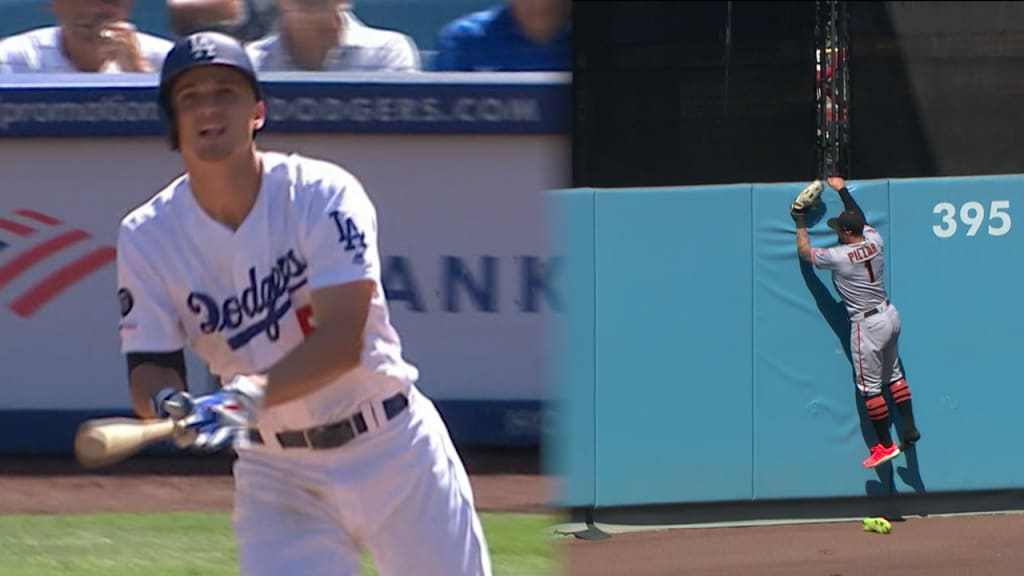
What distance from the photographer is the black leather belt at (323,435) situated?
10.1 feet

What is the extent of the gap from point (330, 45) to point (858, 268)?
3032mm

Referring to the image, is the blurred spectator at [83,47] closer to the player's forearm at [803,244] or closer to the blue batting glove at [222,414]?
the player's forearm at [803,244]

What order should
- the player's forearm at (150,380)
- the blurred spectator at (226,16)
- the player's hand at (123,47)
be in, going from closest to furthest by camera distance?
1. the player's forearm at (150,380)
2. the blurred spectator at (226,16)
3. the player's hand at (123,47)

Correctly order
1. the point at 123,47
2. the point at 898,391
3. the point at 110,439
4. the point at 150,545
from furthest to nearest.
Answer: the point at 898,391, the point at 123,47, the point at 150,545, the point at 110,439

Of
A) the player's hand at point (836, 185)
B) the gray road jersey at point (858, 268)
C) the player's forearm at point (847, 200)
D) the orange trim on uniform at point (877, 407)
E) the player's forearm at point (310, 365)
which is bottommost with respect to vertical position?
the orange trim on uniform at point (877, 407)

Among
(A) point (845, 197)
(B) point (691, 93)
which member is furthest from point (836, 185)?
(B) point (691, 93)

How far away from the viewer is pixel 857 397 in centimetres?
875

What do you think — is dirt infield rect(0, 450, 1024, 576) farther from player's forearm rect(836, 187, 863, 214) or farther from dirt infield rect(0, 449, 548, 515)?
player's forearm rect(836, 187, 863, 214)

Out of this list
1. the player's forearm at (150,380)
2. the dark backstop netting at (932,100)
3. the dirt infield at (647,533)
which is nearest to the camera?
the player's forearm at (150,380)

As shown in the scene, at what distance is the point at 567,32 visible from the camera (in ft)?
22.6

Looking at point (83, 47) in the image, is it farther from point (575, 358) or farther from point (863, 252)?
point (863, 252)

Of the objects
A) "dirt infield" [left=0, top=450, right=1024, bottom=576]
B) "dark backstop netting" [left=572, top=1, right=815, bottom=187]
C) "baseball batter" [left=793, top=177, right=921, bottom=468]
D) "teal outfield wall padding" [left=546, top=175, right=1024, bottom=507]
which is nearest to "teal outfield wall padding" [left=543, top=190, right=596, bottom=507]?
"teal outfield wall padding" [left=546, top=175, right=1024, bottom=507]

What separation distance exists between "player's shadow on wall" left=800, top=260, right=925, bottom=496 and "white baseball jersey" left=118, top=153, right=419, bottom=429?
228 inches

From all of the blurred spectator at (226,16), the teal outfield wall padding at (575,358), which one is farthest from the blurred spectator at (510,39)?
the teal outfield wall padding at (575,358)
